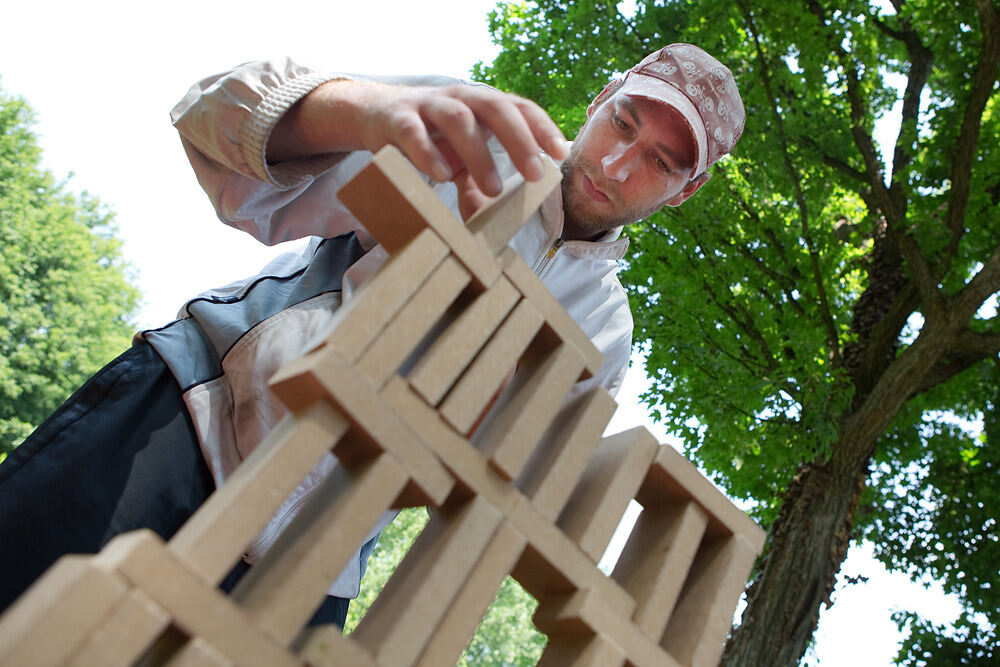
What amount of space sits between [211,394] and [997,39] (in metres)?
3.65

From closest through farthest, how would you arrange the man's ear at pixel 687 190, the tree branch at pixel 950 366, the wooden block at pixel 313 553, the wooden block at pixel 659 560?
the wooden block at pixel 313 553 < the wooden block at pixel 659 560 < the man's ear at pixel 687 190 < the tree branch at pixel 950 366

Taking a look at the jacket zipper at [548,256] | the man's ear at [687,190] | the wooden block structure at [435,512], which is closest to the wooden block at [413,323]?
the wooden block structure at [435,512]

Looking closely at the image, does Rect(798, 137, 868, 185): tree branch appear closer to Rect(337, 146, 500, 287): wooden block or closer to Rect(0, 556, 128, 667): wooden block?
Rect(337, 146, 500, 287): wooden block

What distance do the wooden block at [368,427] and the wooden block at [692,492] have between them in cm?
27

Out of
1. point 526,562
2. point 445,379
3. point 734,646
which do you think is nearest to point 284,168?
point 445,379

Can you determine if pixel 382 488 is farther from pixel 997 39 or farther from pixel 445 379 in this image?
pixel 997 39

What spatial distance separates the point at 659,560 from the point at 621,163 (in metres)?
0.70

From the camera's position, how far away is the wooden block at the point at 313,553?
1.88 ft

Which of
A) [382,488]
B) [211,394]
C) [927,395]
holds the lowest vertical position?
[927,395]

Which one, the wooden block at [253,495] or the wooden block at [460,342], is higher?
the wooden block at [253,495]

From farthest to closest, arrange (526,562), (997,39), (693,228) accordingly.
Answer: (693,228) < (997,39) < (526,562)

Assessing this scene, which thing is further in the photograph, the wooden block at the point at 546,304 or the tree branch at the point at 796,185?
the tree branch at the point at 796,185

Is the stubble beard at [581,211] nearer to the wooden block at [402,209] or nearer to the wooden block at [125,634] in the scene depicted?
the wooden block at [402,209]

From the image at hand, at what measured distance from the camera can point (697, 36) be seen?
4141mm
